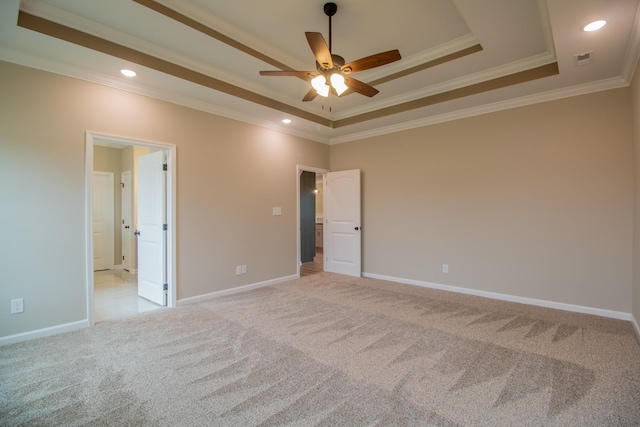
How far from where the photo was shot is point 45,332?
2.94m

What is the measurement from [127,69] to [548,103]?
501cm

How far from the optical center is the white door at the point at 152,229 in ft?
12.7

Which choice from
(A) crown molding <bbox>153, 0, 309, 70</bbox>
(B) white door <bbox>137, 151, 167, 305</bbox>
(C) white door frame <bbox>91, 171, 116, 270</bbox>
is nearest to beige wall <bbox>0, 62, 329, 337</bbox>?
(B) white door <bbox>137, 151, 167, 305</bbox>

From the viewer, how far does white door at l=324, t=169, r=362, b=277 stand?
5625 millimetres

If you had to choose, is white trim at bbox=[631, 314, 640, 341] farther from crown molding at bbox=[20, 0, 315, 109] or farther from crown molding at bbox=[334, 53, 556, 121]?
crown molding at bbox=[20, 0, 315, 109]

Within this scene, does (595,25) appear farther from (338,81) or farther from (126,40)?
(126,40)

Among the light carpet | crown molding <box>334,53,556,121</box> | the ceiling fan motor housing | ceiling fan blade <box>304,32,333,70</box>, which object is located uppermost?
the ceiling fan motor housing

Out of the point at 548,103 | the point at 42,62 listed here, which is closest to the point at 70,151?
the point at 42,62

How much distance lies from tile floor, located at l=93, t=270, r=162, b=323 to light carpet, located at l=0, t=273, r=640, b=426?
1.15 ft

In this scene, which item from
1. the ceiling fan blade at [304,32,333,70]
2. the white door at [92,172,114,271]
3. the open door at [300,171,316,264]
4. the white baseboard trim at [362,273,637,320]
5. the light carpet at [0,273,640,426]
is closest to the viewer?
the light carpet at [0,273,640,426]

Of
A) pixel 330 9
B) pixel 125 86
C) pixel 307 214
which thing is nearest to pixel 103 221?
pixel 125 86

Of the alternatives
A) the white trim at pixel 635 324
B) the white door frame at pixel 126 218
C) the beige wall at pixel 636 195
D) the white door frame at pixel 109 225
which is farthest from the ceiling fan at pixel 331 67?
the white door frame at pixel 109 225

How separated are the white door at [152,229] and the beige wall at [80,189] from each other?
0.24m

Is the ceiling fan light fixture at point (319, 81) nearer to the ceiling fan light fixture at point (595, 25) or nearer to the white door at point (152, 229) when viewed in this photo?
the ceiling fan light fixture at point (595, 25)
